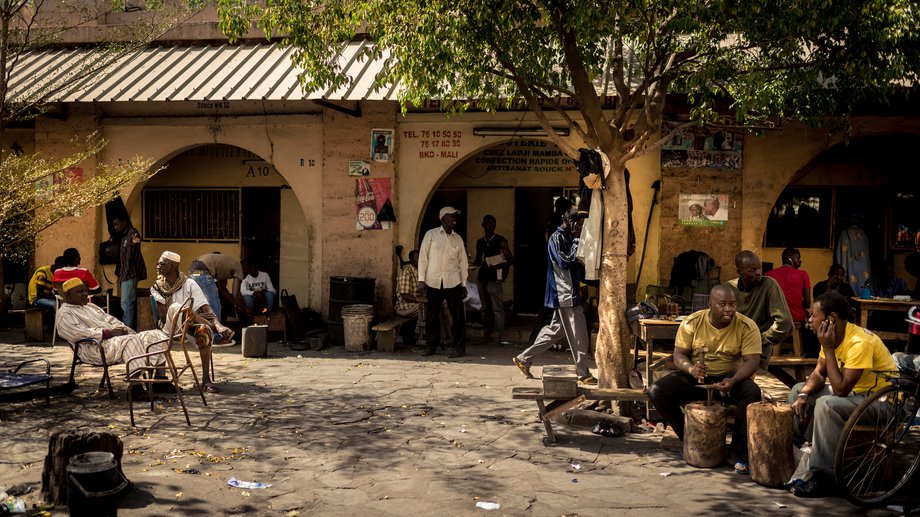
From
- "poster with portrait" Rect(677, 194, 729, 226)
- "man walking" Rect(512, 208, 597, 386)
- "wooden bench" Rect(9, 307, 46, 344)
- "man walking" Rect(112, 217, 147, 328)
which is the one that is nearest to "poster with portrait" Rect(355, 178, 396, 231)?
"man walking" Rect(112, 217, 147, 328)

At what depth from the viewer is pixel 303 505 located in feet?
18.2

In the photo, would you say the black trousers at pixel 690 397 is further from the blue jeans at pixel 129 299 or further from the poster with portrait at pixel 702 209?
the blue jeans at pixel 129 299

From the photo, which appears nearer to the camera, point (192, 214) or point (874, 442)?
point (874, 442)

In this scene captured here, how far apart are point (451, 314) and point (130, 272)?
194 inches

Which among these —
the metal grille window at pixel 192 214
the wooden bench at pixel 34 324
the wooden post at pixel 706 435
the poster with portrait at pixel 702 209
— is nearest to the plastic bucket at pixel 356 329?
the metal grille window at pixel 192 214

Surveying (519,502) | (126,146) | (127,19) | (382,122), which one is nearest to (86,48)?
(127,19)

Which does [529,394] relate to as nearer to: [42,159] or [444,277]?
[444,277]

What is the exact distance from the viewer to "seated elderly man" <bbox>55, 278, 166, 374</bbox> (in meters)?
8.20

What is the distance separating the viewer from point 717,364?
679 centimetres

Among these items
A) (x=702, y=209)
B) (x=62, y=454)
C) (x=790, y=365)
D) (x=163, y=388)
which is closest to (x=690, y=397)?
(x=790, y=365)

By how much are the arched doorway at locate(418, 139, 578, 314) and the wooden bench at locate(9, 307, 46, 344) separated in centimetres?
653

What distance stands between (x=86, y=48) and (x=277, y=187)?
13.0ft

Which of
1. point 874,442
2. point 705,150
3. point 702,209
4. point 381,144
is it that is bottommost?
point 874,442

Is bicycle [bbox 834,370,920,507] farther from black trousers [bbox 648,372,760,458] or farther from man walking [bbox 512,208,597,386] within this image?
man walking [bbox 512,208,597,386]
